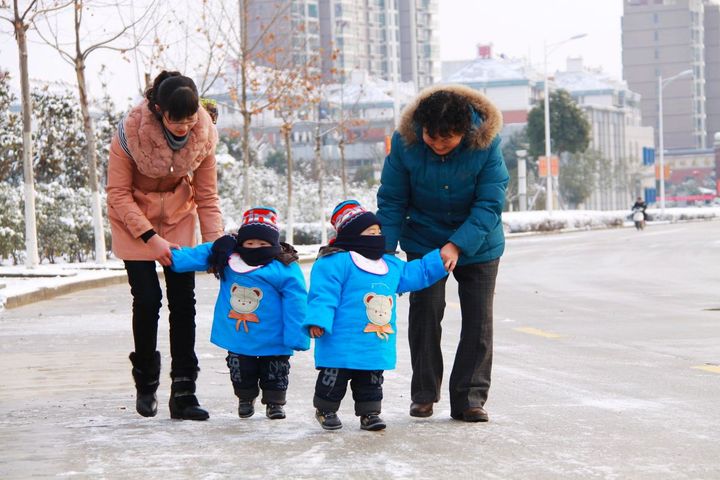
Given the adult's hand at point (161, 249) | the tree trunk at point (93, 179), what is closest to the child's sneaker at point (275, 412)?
the adult's hand at point (161, 249)

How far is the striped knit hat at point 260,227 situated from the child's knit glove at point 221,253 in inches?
2.5

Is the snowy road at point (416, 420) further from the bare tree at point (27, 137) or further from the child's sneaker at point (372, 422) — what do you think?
the bare tree at point (27, 137)

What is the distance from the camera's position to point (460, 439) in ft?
20.2

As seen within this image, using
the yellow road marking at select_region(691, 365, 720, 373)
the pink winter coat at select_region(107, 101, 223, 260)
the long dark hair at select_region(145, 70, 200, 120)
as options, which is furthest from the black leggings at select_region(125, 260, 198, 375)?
the yellow road marking at select_region(691, 365, 720, 373)

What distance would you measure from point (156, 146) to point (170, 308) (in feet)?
2.59

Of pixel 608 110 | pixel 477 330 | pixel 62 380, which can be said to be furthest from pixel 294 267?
pixel 608 110

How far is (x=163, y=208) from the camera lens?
23.0ft

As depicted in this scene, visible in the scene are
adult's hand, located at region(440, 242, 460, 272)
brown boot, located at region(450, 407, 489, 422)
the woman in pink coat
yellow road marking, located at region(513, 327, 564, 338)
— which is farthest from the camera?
yellow road marking, located at region(513, 327, 564, 338)

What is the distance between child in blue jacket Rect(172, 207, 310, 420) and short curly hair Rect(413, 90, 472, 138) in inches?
34.7

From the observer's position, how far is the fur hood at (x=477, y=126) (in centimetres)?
668

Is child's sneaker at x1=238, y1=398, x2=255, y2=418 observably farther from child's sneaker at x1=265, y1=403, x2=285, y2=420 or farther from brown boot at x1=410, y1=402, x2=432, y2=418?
brown boot at x1=410, y1=402, x2=432, y2=418

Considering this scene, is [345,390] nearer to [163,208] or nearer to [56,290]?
[163,208]

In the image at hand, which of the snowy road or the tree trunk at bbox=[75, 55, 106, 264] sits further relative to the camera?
the tree trunk at bbox=[75, 55, 106, 264]

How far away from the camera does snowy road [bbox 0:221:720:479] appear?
217 inches
